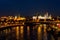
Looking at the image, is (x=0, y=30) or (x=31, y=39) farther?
(x=0, y=30)

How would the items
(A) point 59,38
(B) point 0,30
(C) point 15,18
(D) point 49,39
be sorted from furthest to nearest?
(C) point 15,18 → (B) point 0,30 → (D) point 49,39 → (A) point 59,38

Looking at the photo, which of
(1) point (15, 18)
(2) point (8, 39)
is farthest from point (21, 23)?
(2) point (8, 39)

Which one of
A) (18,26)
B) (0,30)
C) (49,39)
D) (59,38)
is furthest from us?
(18,26)

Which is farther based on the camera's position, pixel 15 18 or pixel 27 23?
pixel 15 18

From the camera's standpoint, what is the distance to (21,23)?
79188 mm

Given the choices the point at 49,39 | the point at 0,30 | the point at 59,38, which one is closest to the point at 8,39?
the point at 49,39

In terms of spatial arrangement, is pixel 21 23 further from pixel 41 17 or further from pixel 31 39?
pixel 31 39

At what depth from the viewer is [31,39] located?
4225 cm

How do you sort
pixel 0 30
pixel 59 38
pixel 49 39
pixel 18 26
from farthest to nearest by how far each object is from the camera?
pixel 18 26 → pixel 0 30 → pixel 49 39 → pixel 59 38

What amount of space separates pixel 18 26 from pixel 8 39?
3433 cm

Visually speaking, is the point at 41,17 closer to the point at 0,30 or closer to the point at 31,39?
the point at 0,30

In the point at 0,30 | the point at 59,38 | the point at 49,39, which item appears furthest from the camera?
the point at 0,30

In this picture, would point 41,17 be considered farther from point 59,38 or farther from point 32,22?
point 59,38

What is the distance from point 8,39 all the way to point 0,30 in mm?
14395
